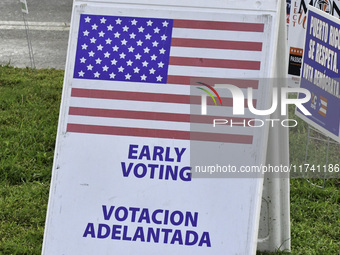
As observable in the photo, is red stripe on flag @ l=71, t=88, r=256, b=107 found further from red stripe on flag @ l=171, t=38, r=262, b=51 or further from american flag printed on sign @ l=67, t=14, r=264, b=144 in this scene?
red stripe on flag @ l=171, t=38, r=262, b=51

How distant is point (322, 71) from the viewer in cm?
579

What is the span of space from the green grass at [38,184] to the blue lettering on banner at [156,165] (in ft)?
4.55

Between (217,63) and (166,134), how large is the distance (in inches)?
18.8

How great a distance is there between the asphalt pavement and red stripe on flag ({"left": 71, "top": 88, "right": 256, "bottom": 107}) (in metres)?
5.16

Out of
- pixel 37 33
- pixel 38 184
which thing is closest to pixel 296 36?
pixel 38 184

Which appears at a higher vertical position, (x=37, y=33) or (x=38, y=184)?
(x=37, y=33)

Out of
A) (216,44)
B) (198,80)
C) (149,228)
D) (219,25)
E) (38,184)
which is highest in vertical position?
(219,25)

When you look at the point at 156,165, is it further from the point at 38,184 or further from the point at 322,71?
the point at 38,184

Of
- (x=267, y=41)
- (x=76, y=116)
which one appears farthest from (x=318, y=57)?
(x=76, y=116)

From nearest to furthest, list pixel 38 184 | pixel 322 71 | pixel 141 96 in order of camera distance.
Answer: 1. pixel 141 96
2. pixel 322 71
3. pixel 38 184

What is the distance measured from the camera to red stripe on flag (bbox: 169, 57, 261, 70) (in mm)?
4121

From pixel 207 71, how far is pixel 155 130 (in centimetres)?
43

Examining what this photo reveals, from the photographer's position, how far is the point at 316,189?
609cm

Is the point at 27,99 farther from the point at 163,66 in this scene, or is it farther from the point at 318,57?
the point at 163,66
